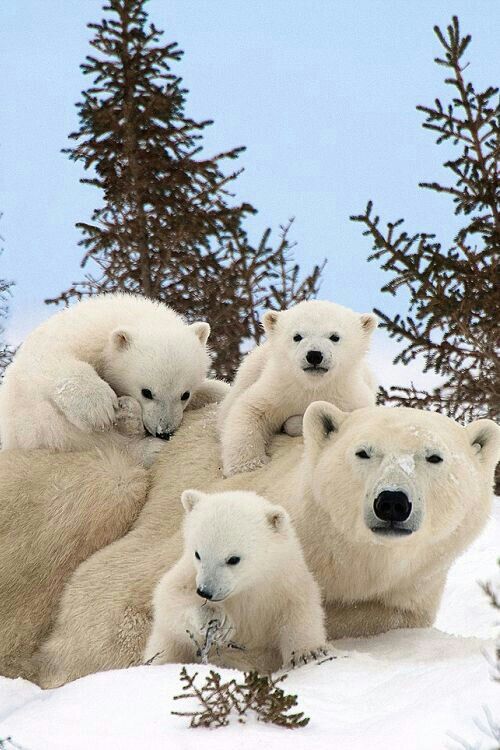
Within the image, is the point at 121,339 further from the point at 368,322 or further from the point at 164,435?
the point at 368,322

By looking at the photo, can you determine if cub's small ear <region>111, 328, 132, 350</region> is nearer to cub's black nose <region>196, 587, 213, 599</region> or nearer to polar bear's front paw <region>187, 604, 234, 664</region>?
polar bear's front paw <region>187, 604, 234, 664</region>

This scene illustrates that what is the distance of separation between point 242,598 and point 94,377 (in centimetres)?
191

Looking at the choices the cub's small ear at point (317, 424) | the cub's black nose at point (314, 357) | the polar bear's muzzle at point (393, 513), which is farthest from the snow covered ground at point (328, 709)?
the cub's black nose at point (314, 357)

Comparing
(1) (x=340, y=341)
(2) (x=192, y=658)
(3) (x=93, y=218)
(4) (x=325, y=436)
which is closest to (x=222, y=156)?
(3) (x=93, y=218)

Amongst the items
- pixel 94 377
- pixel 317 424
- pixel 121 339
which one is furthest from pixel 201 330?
pixel 317 424

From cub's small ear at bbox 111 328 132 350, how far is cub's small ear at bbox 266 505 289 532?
6.37 feet

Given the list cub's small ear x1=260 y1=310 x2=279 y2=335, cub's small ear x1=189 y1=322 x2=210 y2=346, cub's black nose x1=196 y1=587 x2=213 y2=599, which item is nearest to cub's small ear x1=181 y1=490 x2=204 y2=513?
cub's black nose x1=196 y1=587 x2=213 y2=599

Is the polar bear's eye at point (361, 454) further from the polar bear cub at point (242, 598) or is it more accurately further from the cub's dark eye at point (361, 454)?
the polar bear cub at point (242, 598)

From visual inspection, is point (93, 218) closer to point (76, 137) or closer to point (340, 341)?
point (76, 137)

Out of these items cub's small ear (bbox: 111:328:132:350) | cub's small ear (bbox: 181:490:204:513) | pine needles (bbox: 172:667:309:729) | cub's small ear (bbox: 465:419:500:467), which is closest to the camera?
pine needles (bbox: 172:667:309:729)

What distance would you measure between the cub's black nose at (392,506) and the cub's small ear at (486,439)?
72cm

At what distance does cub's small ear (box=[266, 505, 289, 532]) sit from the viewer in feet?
13.1

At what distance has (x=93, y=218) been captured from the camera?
12.0 metres

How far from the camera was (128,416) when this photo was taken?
5.46 metres
